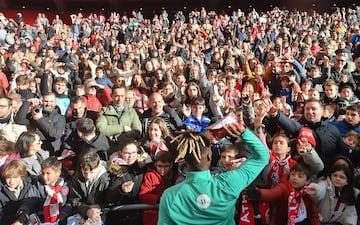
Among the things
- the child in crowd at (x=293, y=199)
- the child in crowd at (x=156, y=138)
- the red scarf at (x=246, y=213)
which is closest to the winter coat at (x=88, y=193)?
the child in crowd at (x=156, y=138)

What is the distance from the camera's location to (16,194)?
12.8 feet

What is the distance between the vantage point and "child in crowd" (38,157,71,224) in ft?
12.4

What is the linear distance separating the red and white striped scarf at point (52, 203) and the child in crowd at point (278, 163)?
1916mm

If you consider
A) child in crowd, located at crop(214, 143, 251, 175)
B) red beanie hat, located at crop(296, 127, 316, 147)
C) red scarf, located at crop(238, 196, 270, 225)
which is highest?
red beanie hat, located at crop(296, 127, 316, 147)

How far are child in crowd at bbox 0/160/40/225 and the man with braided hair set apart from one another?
67.7 inches

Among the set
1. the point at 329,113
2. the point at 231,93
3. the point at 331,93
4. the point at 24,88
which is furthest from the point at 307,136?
the point at 24,88

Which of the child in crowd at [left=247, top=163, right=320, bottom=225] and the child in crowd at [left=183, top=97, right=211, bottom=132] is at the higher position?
the child in crowd at [left=183, top=97, right=211, bottom=132]

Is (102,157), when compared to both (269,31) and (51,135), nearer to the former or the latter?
(51,135)

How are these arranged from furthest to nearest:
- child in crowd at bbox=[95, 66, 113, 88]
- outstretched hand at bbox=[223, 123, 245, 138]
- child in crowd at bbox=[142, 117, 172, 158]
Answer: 1. child in crowd at bbox=[95, 66, 113, 88]
2. child in crowd at bbox=[142, 117, 172, 158]
3. outstretched hand at bbox=[223, 123, 245, 138]

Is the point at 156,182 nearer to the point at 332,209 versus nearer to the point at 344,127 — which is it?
the point at 332,209

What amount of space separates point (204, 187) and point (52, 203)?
6.04 feet

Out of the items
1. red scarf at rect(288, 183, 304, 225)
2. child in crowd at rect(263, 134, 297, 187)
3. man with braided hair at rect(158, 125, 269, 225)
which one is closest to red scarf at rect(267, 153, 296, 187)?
child in crowd at rect(263, 134, 297, 187)

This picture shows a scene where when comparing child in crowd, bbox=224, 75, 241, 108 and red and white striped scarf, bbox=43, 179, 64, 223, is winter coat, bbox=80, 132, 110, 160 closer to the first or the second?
red and white striped scarf, bbox=43, 179, 64, 223

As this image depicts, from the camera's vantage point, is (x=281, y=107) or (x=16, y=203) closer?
(x=16, y=203)
